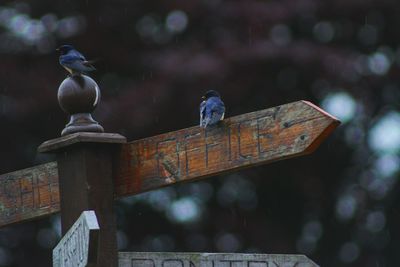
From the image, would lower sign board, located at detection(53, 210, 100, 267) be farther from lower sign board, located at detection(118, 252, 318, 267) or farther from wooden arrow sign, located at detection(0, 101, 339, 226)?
wooden arrow sign, located at detection(0, 101, 339, 226)

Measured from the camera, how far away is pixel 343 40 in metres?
8.67

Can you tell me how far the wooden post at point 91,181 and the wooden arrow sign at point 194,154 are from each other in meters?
0.06

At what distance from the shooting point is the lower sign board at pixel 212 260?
355 centimetres

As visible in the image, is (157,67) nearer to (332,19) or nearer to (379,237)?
(332,19)

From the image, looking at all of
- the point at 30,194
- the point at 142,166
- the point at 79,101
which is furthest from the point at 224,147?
the point at 30,194

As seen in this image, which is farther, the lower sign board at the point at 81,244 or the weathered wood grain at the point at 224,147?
the weathered wood grain at the point at 224,147

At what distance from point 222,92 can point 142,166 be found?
4.22 meters

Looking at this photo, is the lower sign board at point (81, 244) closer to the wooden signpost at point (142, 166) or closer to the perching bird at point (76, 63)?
the wooden signpost at point (142, 166)

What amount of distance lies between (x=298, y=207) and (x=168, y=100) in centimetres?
131

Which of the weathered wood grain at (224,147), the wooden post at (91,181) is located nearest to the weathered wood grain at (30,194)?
the wooden post at (91,181)

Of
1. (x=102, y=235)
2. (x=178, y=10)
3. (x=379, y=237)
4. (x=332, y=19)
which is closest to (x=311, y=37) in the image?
(x=332, y=19)

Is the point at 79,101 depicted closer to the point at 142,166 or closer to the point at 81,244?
the point at 142,166

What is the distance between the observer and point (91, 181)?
12.0ft

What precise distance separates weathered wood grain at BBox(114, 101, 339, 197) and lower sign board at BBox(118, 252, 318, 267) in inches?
7.9
